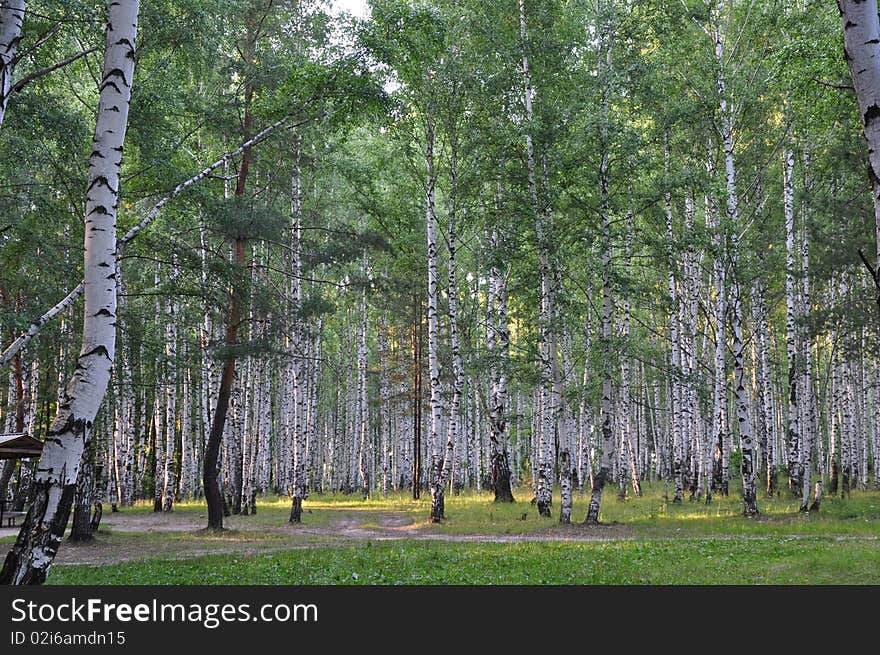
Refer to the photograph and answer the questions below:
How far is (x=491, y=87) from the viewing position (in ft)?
67.4

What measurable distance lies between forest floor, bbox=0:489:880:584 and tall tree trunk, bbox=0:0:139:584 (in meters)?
2.95

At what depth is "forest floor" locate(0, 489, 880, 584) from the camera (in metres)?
9.38

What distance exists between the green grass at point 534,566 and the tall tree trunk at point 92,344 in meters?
2.98

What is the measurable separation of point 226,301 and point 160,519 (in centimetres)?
1043

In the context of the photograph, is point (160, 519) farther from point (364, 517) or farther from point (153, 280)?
point (153, 280)

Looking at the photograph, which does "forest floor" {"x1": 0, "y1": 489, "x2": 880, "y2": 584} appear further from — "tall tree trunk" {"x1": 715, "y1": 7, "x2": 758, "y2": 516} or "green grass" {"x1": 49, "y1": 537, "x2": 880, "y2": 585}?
"tall tree trunk" {"x1": 715, "y1": 7, "x2": 758, "y2": 516}

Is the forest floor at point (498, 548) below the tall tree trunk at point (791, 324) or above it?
below

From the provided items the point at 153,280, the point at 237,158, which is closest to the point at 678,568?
the point at 237,158

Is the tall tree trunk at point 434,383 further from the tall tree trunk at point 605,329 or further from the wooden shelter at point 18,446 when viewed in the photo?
the wooden shelter at point 18,446

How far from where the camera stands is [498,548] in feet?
41.9

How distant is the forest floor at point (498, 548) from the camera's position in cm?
938

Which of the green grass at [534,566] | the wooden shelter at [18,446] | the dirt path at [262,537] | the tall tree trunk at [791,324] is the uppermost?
the tall tree trunk at [791,324]

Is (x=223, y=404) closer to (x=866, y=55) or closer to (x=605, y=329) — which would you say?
(x=605, y=329)

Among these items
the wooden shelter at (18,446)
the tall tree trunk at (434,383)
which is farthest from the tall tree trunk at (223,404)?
the tall tree trunk at (434,383)
